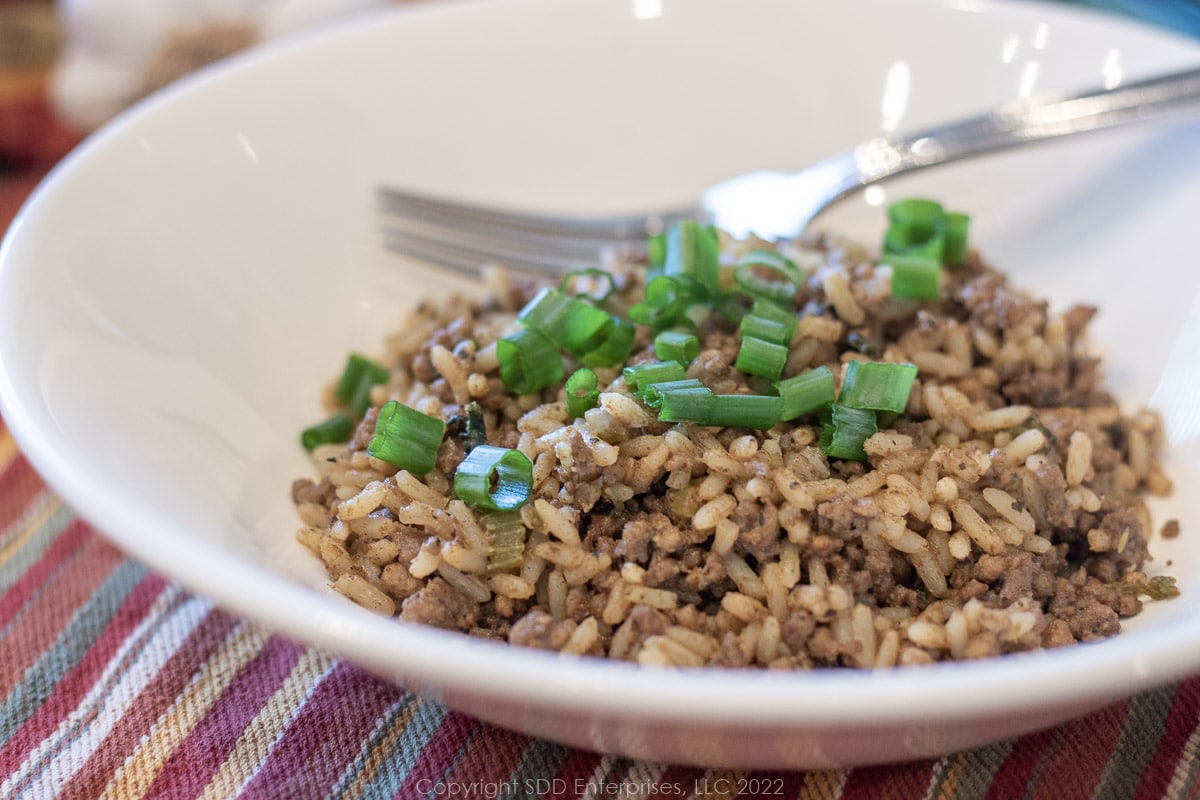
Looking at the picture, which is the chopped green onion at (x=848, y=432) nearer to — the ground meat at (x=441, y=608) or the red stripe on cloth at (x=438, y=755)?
the ground meat at (x=441, y=608)

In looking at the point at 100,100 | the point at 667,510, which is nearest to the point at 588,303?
the point at 667,510

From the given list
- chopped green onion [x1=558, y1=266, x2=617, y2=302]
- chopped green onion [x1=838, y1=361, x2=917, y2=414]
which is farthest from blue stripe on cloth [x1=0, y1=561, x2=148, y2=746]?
chopped green onion [x1=838, y1=361, x2=917, y2=414]

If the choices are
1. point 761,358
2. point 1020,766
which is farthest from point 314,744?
point 1020,766

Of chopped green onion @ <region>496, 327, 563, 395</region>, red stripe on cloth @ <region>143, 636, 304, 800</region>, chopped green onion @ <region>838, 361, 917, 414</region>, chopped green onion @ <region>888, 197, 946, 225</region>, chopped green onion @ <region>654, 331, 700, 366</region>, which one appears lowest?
red stripe on cloth @ <region>143, 636, 304, 800</region>

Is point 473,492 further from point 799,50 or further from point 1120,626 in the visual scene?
point 799,50

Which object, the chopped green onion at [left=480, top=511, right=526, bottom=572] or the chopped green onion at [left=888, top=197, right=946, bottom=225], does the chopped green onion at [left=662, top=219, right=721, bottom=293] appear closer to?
the chopped green onion at [left=888, top=197, right=946, bottom=225]

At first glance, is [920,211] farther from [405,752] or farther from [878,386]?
[405,752]

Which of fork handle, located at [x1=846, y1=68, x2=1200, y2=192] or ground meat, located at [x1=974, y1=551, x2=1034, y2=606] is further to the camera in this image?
fork handle, located at [x1=846, y1=68, x2=1200, y2=192]
